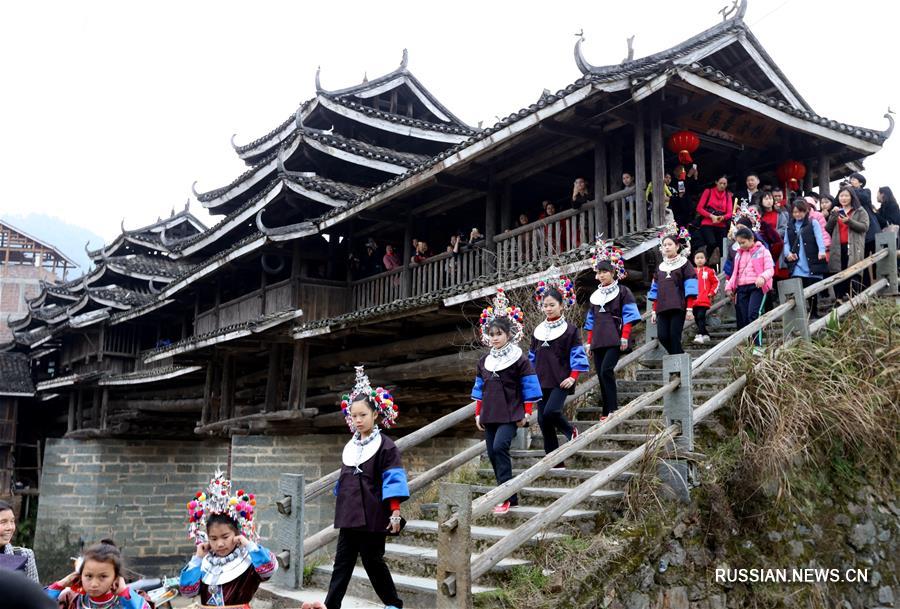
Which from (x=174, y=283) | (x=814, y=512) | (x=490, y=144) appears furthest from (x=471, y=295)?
(x=174, y=283)

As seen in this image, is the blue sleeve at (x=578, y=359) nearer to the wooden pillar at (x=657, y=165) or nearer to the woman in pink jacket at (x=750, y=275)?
the woman in pink jacket at (x=750, y=275)

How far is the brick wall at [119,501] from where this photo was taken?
67.4ft

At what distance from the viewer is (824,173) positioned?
1082 centimetres

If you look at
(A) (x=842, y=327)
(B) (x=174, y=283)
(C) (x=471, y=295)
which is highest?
(B) (x=174, y=283)

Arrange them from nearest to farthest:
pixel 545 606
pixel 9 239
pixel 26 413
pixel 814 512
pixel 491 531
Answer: pixel 545 606, pixel 491 531, pixel 814 512, pixel 26 413, pixel 9 239

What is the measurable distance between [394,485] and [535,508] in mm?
1688

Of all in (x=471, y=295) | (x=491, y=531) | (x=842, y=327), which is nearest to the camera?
(x=491, y=531)

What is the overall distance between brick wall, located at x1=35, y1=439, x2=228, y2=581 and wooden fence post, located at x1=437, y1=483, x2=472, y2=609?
1855 centimetres

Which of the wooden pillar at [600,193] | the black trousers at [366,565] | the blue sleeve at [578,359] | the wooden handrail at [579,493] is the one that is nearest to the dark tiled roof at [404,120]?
the wooden pillar at [600,193]

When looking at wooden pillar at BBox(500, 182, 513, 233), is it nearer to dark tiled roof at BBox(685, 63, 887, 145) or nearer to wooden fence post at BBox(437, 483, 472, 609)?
dark tiled roof at BBox(685, 63, 887, 145)

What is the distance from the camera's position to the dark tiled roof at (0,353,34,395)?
25.6m

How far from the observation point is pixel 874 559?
6094 mm

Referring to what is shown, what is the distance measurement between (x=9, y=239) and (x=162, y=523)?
27.7 meters

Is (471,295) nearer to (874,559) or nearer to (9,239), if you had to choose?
(874,559)
